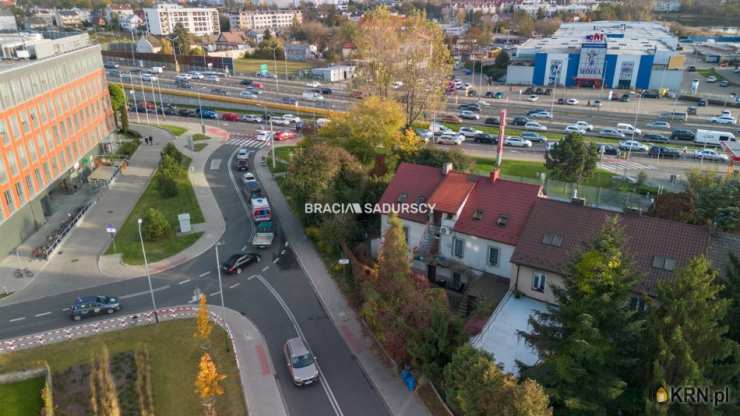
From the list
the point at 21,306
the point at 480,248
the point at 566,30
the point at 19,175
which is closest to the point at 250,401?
the point at 480,248

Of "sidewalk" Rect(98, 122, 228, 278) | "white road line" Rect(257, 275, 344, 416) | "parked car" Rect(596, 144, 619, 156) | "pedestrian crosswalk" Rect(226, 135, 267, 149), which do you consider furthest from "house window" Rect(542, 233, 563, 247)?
"pedestrian crosswalk" Rect(226, 135, 267, 149)

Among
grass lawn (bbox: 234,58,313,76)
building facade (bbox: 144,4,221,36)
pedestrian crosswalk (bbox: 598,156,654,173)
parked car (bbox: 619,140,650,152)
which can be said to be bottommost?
pedestrian crosswalk (bbox: 598,156,654,173)

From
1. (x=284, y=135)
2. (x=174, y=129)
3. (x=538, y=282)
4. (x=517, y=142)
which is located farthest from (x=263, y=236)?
(x=174, y=129)

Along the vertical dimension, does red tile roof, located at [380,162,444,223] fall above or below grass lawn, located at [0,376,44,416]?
above

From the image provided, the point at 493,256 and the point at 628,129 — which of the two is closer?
the point at 493,256

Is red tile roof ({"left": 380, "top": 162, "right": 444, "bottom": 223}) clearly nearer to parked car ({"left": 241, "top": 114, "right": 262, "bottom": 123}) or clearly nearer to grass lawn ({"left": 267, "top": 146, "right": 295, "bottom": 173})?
grass lawn ({"left": 267, "top": 146, "right": 295, "bottom": 173})

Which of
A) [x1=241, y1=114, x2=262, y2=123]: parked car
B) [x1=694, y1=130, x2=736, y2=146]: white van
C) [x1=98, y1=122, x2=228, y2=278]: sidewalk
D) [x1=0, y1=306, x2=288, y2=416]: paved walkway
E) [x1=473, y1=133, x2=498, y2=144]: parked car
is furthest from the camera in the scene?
[x1=241, y1=114, x2=262, y2=123]: parked car

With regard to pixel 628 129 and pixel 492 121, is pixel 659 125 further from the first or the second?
pixel 492 121
